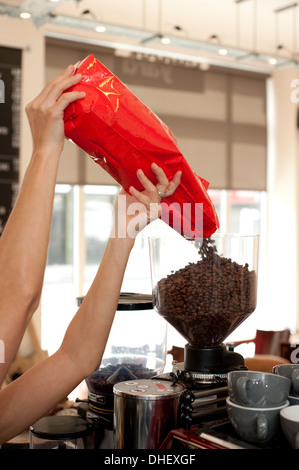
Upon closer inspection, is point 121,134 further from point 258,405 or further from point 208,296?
point 258,405

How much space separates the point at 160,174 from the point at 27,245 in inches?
11.2

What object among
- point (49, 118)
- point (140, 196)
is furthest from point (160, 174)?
point (49, 118)

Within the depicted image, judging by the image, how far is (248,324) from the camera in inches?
233

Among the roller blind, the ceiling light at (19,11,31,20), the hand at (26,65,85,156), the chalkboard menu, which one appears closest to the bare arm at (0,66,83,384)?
the hand at (26,65,85,156)

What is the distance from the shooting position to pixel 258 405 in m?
0.92

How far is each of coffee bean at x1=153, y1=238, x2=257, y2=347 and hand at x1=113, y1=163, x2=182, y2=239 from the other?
161 millimetres

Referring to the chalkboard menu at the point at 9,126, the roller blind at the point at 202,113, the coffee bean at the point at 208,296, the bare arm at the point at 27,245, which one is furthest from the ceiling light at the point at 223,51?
the bare arm at the point at 27,245

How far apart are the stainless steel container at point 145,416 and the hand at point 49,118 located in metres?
0.45

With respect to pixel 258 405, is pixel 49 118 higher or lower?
higher

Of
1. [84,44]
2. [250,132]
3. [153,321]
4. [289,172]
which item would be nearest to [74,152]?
[84,44]

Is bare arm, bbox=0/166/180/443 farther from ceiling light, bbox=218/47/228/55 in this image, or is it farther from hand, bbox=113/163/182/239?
ceiling light, bbox=218/47/228/55

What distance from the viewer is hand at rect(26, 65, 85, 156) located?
89cm

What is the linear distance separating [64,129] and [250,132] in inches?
209

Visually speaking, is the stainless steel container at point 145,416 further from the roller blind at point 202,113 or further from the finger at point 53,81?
the roller blind at point 202,113
